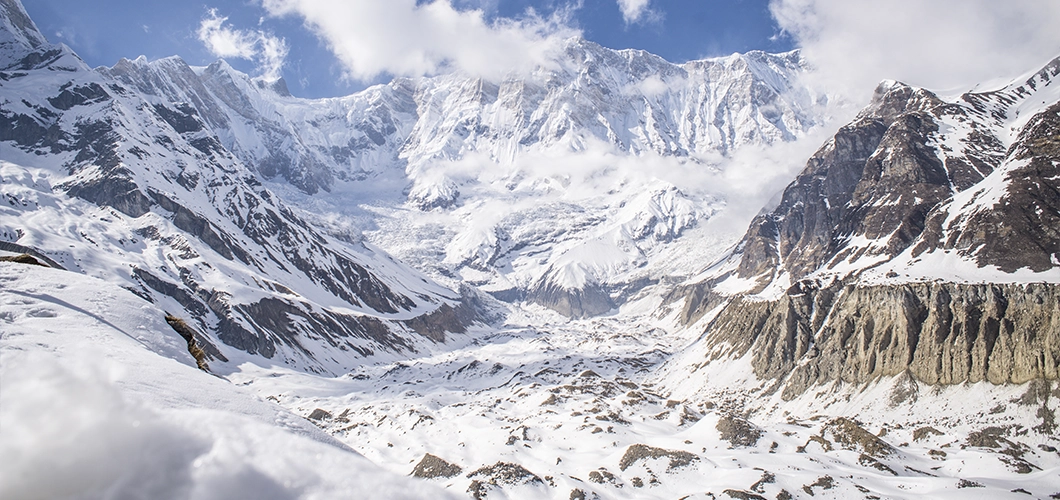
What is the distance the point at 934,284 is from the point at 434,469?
7755cm

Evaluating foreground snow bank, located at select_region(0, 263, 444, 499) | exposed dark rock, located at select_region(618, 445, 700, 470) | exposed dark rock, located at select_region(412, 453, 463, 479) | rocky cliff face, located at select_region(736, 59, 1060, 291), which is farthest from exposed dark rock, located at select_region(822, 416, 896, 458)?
foreground snow bank, located at select_region(0, 263, 444, 499)

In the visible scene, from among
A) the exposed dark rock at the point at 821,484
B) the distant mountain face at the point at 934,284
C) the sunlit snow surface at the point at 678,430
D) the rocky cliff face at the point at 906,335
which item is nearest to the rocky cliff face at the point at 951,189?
the distant mountain face at the point at 934,284

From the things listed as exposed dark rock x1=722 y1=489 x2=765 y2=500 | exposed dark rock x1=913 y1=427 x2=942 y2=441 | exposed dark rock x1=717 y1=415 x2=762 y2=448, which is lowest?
exposed dark rock x1=722 y1=489 x2=765 y2=500

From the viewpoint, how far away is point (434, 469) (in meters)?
61.0

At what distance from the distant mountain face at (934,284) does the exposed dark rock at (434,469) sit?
6077 centimetres

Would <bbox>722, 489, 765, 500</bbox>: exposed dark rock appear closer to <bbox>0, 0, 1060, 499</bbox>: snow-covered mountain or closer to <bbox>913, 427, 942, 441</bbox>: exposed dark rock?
<bbox>0, 0, 1060, 499</bbox>: snow-covered mountain

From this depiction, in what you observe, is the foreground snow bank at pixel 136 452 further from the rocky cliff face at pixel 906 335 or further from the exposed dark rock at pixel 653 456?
the rocky cliff face at pixel 906 335

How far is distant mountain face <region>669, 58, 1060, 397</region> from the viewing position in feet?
254

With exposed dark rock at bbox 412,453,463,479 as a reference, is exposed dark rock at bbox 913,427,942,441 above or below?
above

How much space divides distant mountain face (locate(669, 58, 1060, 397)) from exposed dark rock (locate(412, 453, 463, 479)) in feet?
199

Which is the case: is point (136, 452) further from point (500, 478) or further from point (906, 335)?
point (906, 335)

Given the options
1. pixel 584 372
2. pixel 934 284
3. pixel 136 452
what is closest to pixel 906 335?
pixel 934 284

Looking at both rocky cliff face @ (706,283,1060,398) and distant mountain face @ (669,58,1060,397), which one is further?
distant mountain face @ (669,58,1060,397)

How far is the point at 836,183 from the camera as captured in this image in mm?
198125
